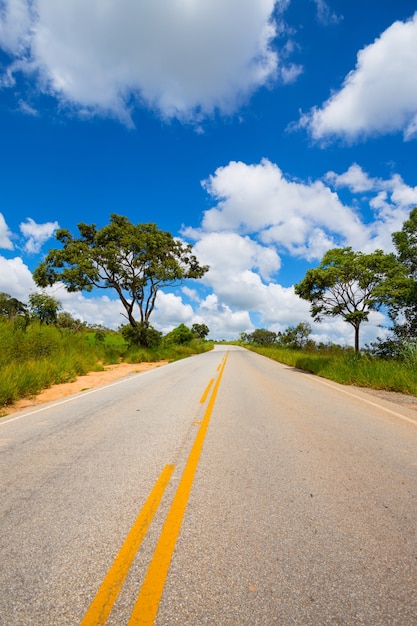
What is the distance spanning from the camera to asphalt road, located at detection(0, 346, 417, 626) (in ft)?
5.94

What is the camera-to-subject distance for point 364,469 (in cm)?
383

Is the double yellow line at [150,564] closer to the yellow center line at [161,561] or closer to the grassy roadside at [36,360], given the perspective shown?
the yellow center line at [161,561]

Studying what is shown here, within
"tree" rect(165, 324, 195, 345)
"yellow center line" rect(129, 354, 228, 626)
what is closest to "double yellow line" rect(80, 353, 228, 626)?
"yellow center line" rect(129, 354, 228, 626)

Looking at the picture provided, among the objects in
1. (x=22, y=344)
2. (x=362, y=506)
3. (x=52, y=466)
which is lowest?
(x=52, y=466)

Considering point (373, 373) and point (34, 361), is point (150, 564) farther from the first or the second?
point (34, 361)

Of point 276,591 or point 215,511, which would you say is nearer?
point 276,591

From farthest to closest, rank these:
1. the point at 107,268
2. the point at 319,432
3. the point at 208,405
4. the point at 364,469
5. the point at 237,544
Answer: the point at 107,268
the point at 208,405
the point at 319,432
the point at 364,469
the point at 237,544

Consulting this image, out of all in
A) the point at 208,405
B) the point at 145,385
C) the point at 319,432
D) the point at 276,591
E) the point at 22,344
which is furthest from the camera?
the point at 22,344

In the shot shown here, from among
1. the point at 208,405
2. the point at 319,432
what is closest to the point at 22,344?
the point at 208,405

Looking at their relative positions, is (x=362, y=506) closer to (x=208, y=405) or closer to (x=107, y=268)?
(x=208, y=405)

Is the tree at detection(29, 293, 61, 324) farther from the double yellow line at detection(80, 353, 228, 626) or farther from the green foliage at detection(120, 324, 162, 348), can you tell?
the double yellow line at detection(80, 353, 228, 626)

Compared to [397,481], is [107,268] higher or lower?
higher

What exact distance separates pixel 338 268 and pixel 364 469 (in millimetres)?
15662

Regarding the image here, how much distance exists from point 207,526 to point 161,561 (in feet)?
1.78
